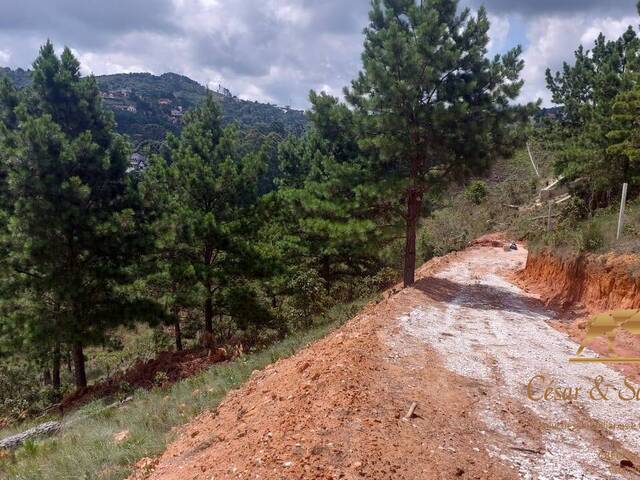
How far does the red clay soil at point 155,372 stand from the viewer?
13723 millimetres

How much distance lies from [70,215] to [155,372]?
5853 millimetres

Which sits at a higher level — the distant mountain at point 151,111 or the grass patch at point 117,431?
the distant mountain at point 151,111

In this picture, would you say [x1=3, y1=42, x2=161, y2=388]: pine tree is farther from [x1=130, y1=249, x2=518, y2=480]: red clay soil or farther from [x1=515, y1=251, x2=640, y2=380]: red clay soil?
[x1=515, y1=251, x2=640, y2=380]: red clay soil

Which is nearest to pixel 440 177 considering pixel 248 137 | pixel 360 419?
pixel 360 419

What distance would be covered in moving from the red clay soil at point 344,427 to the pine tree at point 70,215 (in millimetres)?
8702

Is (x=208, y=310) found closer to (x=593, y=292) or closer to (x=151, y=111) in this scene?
(x=593, y=292)

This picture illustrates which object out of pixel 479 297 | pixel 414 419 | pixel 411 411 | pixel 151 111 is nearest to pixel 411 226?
pixel 479 297

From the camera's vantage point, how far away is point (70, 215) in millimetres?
12734

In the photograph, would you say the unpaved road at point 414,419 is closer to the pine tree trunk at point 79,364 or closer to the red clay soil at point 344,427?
the red clay soil at point 344,427

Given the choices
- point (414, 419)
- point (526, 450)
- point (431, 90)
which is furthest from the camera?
point (431, 90)

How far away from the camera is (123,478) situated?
495 centimetres

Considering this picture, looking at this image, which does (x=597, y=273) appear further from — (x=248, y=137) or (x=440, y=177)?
(x=248, y=137)

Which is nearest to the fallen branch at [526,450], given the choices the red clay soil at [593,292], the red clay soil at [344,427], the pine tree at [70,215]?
the red clay soil at [344,427]

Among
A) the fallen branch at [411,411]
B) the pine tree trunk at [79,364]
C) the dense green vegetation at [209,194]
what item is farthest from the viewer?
the pine tree trunk at [79,364]
